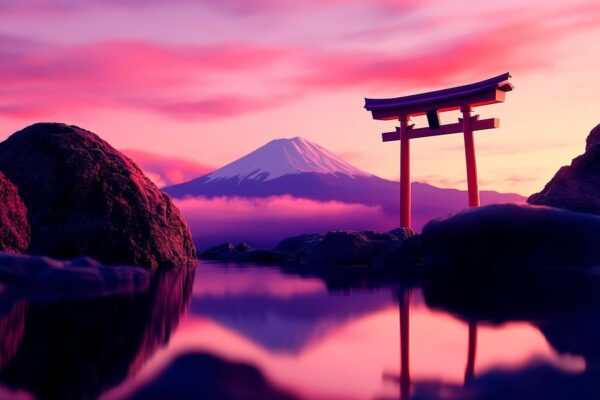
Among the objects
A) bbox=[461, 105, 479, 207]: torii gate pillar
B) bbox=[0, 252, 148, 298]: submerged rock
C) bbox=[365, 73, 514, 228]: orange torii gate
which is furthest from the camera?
bbox=[461, 105, 479, 207]: torii gate pillar

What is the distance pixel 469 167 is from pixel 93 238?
8888 millimetres

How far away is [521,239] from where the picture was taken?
866cm

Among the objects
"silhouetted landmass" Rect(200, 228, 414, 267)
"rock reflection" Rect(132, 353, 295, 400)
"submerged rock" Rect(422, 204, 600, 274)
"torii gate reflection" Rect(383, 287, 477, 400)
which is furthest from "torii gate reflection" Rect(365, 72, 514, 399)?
"rock reflection" Rect(132, 353, 295, 400)

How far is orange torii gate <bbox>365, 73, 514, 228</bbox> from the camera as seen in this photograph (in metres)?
13.8

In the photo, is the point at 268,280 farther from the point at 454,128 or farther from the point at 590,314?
the point at 454,128

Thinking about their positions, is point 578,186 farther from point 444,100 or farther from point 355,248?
point 444,100

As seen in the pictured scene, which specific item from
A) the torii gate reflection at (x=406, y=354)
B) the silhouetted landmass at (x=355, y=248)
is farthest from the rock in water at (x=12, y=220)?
the torii gate reflection at (x=406, y=354)

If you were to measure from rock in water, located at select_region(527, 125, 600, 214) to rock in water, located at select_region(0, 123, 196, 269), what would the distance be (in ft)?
21.9

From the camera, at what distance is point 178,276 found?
7785 millimetres

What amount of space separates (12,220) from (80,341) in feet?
19.9

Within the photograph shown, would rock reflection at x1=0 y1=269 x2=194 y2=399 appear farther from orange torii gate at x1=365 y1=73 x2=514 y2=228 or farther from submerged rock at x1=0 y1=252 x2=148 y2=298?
orange torii gate at x1=365 y1=73 x2=514 y2=228

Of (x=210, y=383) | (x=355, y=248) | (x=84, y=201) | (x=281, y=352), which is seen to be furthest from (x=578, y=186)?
(x=210, y=383)

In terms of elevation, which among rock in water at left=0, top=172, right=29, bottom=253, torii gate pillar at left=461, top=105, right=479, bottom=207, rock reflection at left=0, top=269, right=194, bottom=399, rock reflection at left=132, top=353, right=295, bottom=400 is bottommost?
rock reflection at left=132, top=353, right=295, bottom=400

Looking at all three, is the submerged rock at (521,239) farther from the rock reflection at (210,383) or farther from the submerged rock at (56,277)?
the rock reflection at (210,383)
